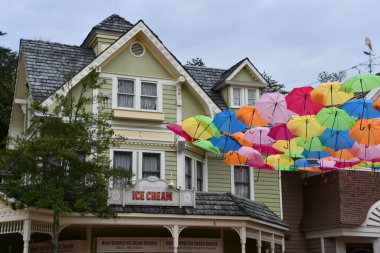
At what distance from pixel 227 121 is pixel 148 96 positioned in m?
7.07

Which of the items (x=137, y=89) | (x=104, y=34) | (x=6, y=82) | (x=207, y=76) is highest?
(x=6, y=82)

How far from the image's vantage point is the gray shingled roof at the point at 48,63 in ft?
71.7

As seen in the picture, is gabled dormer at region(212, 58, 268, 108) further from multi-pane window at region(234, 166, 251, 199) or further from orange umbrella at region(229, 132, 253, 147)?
orange umbrella at region(229, 132, 253, 147)

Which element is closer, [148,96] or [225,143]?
[225,143]

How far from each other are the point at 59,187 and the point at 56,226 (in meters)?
1.50

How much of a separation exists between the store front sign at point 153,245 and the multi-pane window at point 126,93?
17.5 feet

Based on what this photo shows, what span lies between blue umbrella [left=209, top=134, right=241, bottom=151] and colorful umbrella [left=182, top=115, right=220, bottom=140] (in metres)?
1.27

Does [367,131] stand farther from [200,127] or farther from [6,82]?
[6,82]

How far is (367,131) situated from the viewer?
14.3 m

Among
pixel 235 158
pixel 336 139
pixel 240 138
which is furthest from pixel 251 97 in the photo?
pixel 336 139

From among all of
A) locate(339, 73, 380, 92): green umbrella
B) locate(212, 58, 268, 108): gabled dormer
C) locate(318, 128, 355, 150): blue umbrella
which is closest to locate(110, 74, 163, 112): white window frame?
locate(212, 58, 268, 108): gabled dormer

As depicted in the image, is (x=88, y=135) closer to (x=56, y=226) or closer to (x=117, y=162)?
(x=56, y=226)

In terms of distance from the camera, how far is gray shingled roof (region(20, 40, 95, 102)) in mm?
21859

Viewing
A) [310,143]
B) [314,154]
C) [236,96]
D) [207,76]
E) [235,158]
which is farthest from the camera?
[207,76]
